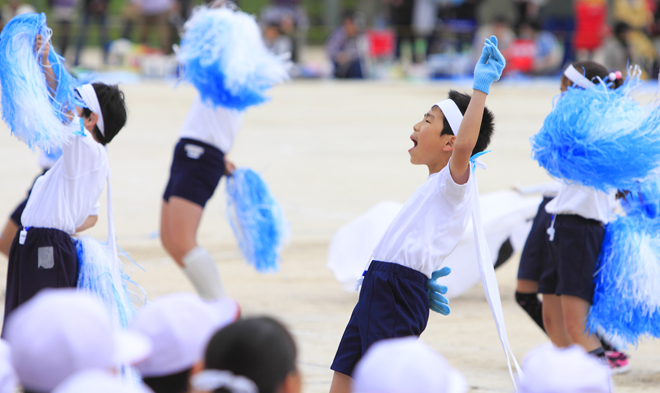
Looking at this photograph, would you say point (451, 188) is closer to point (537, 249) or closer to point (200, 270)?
point (537, 249)

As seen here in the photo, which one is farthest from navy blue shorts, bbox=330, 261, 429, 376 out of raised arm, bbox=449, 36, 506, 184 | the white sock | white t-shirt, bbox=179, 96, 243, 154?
white t-shirt, bbox=179, 96, 243, 154

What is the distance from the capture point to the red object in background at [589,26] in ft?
63.5

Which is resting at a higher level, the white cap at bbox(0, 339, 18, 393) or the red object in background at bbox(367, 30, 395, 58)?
the white cap at bbox(0, 339, 18, 393)

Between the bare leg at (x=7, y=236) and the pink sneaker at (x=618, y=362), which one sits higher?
the bare leg at (x=7, y=236)

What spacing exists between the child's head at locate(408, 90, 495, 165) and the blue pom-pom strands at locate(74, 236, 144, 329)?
1367 millimetres

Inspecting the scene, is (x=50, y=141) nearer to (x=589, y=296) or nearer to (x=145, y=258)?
(x=589, y=296)

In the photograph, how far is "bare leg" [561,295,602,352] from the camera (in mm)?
4164

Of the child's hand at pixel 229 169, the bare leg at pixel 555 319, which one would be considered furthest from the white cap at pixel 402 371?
the child's hand at pixel 229 169

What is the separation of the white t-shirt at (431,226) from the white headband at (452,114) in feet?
0.65

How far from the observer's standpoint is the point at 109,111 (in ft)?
13.0

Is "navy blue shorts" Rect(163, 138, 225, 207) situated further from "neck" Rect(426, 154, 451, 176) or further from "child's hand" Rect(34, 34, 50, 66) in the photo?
"neck" Rect(426, 154, 451, 176)

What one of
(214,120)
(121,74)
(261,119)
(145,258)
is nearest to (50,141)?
(214,120)

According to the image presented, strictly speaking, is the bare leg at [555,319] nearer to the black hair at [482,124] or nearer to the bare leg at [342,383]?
the black hair at [482,124]

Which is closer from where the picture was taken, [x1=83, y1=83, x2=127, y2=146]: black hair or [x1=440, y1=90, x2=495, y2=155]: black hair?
[x1=440, y1=90, x2=495, y2=155]: black hair
